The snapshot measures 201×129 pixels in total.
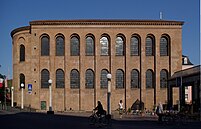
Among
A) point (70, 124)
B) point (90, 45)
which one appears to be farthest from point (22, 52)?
point (70, 124)

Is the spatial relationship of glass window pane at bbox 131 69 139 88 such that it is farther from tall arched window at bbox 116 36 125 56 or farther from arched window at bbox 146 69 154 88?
tall arched window at bbox 116 36 125 56

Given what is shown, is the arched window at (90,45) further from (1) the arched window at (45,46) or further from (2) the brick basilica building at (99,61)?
(1) the arched window at (45,46)

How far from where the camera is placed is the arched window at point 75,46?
60.5 meters

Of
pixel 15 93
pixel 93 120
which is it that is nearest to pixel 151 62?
pixel 15 93

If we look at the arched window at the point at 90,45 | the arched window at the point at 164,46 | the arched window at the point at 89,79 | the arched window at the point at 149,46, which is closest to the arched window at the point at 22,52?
the arched window at the point at 90,45

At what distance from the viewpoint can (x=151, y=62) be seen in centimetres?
6084

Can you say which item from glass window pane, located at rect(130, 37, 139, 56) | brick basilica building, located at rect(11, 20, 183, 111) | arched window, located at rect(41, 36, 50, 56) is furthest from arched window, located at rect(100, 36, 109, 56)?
arched window, located at rect(41, 36, 50, 56)

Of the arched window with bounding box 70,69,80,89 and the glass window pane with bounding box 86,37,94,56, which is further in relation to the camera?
the glass window pane with bounding box 86,37,94,56

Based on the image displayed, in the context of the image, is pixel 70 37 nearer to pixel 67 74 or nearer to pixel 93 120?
pixel 67 74

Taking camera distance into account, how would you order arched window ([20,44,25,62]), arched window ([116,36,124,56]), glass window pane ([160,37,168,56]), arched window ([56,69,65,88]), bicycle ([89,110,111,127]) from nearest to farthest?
bicycle ([89,110,111,127])
arched window ([56,69,65,88])
arched window ([116,36,124,56])
glass window pane ([160,37,168,56])
arched window ([20,44,25,62])

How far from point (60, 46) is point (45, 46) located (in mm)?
2246

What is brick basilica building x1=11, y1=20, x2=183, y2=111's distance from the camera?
59.6 m

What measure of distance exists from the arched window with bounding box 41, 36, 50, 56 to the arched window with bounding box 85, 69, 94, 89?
259 inches

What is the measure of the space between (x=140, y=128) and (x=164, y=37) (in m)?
39.9
